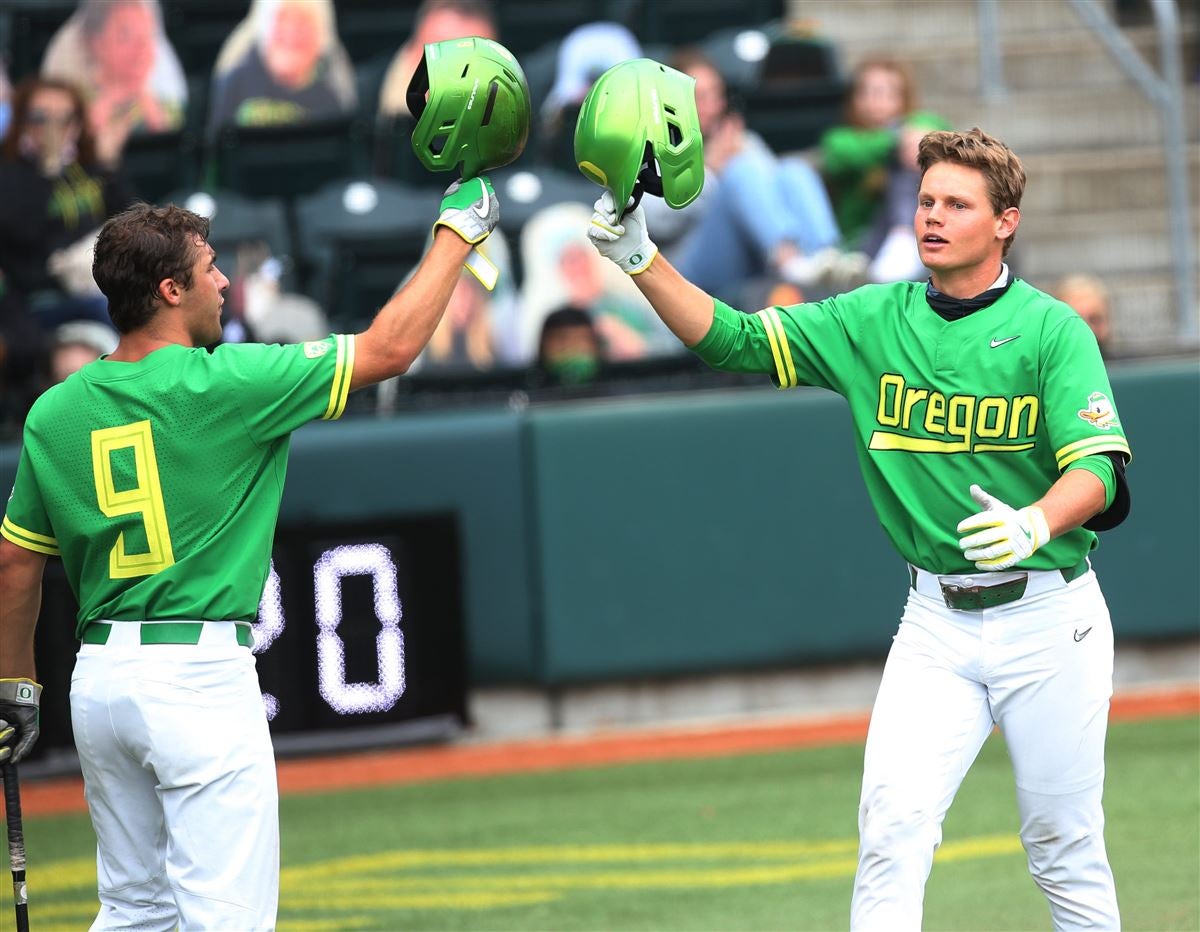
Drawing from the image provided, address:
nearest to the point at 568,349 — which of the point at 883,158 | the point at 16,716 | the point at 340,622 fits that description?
the point at 340,622

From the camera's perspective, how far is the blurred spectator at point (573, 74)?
11664mm

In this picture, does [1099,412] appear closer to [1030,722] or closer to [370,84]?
[1030,722]

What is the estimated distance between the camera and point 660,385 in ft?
30.9

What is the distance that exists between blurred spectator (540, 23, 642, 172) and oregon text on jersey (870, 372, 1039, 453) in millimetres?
7561

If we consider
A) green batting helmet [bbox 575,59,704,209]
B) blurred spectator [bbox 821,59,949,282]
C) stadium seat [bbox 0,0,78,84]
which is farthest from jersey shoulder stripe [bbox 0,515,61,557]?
stadium seat [bbox 0,0,78,84]

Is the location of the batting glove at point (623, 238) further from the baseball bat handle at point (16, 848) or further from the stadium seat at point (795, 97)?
the stadium seat at point (795, 97)

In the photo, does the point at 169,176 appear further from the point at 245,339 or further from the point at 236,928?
the point at 236,928

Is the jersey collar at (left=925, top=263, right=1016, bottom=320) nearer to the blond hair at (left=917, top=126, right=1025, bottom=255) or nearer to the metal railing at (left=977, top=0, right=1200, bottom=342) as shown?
the blond hair at (left=917, top=126, right=1025, bottom=255)

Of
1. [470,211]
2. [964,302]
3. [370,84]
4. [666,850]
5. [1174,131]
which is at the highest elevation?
[370,84]

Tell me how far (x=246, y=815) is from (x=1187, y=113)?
36.3 ft

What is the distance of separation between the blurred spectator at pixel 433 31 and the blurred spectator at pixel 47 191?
6.11ft

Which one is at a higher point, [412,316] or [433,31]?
[433,31]

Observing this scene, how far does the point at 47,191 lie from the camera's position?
1013 cm

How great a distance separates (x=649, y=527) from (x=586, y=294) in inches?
65.2
